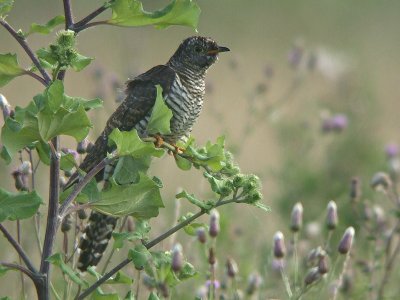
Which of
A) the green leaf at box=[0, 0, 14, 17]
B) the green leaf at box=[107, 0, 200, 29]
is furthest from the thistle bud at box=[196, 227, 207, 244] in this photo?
the green leaf at box=[0, 0, 14, 17]

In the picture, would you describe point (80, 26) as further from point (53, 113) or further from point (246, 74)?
point (246, 74)

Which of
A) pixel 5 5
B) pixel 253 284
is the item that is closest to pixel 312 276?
pixel 253 284

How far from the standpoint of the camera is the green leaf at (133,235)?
2619 mm

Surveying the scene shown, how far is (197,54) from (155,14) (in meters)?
1.82

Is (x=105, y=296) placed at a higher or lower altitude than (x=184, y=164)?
lower

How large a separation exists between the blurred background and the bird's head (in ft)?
1.27

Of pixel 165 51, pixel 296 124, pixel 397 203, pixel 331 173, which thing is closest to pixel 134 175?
pixel 397 203

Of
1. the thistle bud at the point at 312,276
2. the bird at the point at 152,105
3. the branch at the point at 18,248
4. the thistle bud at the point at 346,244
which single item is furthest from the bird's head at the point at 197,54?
the branch at the point at 18,248

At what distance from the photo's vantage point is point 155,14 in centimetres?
251

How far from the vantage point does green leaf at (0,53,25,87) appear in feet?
8.26

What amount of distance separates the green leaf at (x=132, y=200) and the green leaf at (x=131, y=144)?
8cm

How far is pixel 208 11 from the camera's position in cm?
1739

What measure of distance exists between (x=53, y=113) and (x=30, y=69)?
0.29 m

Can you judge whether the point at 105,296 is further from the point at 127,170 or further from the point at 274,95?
the point at 274,95
